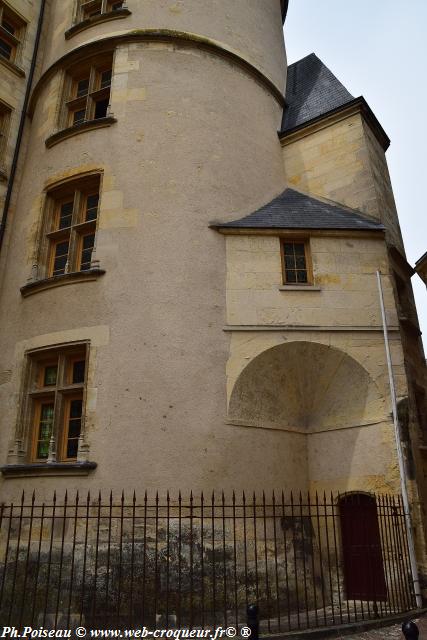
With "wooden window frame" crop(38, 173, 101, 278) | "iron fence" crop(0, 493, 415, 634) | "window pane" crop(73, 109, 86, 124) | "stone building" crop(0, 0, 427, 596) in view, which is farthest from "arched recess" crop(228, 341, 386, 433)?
"window pane" crop(73, 109, 86, 124)

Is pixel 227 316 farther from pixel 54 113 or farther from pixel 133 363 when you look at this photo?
pixel 54 113

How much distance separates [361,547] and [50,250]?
7435mm

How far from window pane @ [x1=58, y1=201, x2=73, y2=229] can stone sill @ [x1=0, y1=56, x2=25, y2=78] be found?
14.6 ft

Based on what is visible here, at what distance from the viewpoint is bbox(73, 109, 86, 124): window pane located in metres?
11.2

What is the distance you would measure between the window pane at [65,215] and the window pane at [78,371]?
9.23 ft

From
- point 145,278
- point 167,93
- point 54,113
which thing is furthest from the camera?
point 54,113

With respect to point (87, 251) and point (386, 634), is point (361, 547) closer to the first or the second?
point (386, 634)

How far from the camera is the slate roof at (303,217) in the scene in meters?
9.60

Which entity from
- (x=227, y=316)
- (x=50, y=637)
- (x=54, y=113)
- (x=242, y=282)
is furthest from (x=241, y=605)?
(x=54, y=113)

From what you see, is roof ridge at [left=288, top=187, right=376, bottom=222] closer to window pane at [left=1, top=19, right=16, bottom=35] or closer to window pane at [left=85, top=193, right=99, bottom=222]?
window pane at [left=85, top=193, right=99, bottom=222]

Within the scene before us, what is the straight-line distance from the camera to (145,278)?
28.8 feet

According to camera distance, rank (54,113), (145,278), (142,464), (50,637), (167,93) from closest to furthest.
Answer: (50,637) < (142,464) < (145,278) < (167,93) < (54,113)

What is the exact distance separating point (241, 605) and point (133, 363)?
3.67 m

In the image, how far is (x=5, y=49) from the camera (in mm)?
12750
